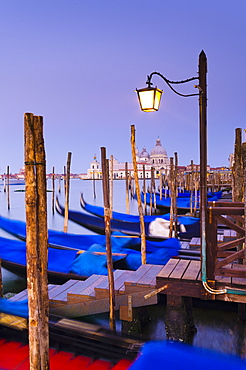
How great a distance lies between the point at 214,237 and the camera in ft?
8.29

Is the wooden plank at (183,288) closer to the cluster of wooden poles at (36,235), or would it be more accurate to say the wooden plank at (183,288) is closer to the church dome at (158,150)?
the cluster of wooden poles at (36,235)

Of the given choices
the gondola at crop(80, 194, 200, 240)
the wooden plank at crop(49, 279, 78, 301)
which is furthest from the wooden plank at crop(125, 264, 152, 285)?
the gondola at crop(80, 194, 200, 240)

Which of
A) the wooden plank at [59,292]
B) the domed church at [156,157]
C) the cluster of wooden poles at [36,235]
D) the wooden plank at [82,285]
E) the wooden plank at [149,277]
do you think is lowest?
the wooden plank at [59,292]

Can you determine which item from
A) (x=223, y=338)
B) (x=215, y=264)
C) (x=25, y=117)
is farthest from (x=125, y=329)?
(x=25, y=117)

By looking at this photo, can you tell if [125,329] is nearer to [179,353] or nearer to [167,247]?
[179,353]

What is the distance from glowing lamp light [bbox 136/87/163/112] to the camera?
2580 millimetres

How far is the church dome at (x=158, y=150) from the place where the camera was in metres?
72.8

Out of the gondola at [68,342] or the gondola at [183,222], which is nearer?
the gondola at [68,342]

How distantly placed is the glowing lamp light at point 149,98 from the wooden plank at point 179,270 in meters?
1.41

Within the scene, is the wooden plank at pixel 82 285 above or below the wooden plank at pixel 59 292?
above

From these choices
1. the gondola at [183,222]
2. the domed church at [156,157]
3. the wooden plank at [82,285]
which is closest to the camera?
the wooden plank at [82,285]

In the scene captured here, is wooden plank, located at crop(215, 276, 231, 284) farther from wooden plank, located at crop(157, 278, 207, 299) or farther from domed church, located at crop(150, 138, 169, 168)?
domed church, located at crop(150, 138, 169, 168)

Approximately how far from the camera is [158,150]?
73.2 meters

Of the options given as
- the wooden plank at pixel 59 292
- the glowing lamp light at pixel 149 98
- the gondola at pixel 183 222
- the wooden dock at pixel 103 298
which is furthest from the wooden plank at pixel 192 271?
the gondola at pixel 183 222
